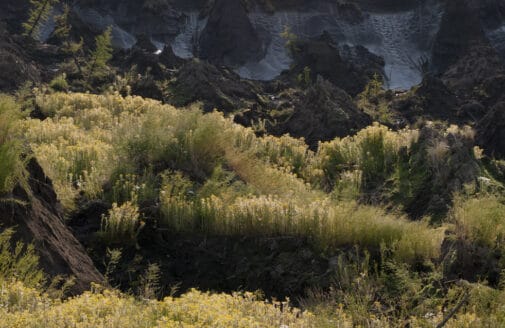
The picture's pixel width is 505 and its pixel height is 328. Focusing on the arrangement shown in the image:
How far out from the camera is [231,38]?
162 feet

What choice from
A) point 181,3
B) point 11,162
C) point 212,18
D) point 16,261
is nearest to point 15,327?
point 16,261

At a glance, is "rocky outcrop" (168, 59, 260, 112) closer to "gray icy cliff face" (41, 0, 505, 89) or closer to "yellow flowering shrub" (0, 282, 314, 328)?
"yellow flowering shrub" (0, 282, 314, 328)

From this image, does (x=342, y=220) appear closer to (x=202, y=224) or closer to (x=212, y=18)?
(x=202, y=224)

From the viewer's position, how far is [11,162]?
571 cm

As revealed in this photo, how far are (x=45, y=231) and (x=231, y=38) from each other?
44403mm

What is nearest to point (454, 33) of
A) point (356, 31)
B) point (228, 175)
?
point (356, 31)

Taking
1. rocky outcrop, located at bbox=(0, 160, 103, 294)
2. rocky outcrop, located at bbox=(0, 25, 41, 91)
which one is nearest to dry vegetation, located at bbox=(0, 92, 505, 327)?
rocky outcrop, located at bbox=(0, 160, 103, 294)

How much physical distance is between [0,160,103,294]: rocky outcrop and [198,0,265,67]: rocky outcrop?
42451mm

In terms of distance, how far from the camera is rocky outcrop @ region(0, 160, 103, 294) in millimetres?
5734

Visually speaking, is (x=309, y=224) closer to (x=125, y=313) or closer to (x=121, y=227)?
(x=121, y=227)

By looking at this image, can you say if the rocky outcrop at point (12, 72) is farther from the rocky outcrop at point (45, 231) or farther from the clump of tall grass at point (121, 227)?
the rocky outcrop at point (45, 231)

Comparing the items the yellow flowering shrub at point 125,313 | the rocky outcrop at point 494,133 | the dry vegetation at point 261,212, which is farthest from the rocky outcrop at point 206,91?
the yellow flowering shrub at point 125,313

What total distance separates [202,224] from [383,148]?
596 cm

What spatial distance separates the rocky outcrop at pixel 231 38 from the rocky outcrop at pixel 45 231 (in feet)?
139
